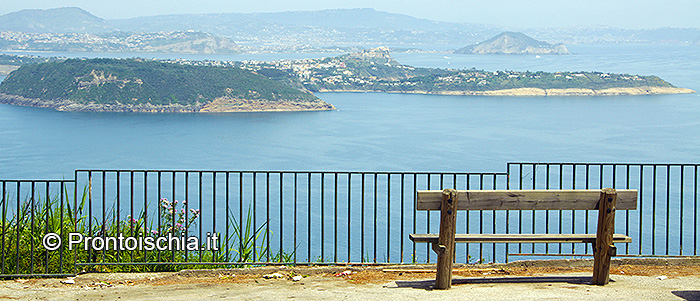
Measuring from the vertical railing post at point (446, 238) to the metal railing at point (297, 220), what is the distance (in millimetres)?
237

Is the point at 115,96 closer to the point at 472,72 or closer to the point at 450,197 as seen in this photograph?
the point at 472,72

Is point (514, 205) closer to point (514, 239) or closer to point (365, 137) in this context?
point (514, 239)

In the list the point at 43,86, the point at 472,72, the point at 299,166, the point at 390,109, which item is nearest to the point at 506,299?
the point at 299,166

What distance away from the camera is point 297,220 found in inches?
1235

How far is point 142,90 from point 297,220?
2454 inches

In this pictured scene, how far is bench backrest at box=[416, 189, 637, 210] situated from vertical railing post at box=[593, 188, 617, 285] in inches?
1.7

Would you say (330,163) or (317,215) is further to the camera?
(330,163)

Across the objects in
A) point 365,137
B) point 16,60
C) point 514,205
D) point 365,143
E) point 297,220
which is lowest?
point 297,220

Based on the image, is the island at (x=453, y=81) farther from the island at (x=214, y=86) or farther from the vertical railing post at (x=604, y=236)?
the vertical railing post at (x=604, y=236)

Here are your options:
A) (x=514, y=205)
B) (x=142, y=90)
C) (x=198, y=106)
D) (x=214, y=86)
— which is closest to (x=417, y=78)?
(x=214, y=86)

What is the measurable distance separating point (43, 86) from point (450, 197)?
96451mm

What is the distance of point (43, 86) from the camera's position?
91625 millimetres

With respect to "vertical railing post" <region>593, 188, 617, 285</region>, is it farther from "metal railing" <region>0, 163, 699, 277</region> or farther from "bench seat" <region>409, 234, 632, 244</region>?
"metal railing" <region>0, 163, 699, 277</region>

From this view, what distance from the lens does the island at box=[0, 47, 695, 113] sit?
285 feet
